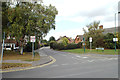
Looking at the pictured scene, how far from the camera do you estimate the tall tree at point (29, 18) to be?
60.7 ft

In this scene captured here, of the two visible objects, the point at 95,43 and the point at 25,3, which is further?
the point at 95,43

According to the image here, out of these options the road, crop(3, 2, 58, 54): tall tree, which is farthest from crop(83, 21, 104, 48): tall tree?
the road

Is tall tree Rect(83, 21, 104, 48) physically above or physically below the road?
above

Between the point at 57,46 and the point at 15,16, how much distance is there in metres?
23.9

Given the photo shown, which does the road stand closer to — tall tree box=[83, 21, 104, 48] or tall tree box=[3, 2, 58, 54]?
tall tree box=[3, 2, 58, 54]

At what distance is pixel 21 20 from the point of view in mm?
19500

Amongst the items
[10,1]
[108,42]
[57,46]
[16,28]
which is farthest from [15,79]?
[57,46]

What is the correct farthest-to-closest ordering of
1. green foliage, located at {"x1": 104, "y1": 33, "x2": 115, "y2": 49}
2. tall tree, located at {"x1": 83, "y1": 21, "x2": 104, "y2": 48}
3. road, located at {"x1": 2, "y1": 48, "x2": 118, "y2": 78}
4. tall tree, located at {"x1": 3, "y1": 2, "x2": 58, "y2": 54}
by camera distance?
tall tree, located at {"x1": 83, "y1": 21, "x2": 104, "y2": 48} → green foliage, located at {"x1": 104, "y1": 33, "x2": 115, "y2": 49} → tall tree, located at {"x1": 3, "y1": 2, "x2": 58, "y2": 54} → road, located at {"x1": 2, "y1": 48, "x2": 118, "y2": 78}

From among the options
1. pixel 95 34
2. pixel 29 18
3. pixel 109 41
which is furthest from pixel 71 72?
pixel 95 34

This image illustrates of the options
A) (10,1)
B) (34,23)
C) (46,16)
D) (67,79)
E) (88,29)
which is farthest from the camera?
(88,29)

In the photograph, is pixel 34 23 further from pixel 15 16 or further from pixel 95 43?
pixel 95 43

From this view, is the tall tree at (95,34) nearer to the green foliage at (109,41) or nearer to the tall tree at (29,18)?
the green foliage at (109,41)

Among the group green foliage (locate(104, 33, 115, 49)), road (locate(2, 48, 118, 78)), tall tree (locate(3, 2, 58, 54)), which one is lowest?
road (locate(2, 48, 118, 78))

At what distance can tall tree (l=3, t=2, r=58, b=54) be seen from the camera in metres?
18.5
